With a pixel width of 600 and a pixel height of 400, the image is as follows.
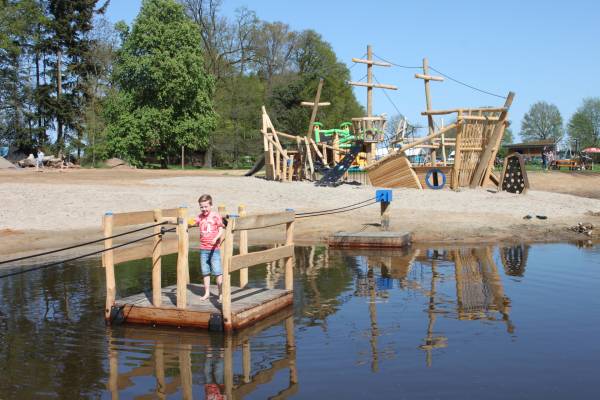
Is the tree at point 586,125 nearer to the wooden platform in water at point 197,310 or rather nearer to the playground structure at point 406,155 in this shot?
the playground structure at point 406,155

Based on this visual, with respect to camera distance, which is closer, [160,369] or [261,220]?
[160,369]

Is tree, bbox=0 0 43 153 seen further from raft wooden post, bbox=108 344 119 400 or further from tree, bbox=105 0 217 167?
raft wooden post, bbox=108 344 119 400

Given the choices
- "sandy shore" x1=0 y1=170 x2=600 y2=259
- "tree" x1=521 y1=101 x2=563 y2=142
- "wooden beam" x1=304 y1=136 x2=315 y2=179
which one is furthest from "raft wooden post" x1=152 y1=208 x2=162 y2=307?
"tree" x1=521 y1=101 x2=563 y2=142

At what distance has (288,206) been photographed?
25.8m

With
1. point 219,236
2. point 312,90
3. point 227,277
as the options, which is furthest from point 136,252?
point 312,90

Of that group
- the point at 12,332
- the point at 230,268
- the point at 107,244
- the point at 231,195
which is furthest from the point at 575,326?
the point at 231,195

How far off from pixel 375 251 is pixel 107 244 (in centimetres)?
906

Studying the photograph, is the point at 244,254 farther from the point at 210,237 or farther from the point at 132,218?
the point at 132,218

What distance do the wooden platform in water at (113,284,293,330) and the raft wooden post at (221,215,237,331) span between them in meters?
0.08

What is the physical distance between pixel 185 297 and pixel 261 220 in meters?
1.53

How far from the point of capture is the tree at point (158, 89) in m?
50.4

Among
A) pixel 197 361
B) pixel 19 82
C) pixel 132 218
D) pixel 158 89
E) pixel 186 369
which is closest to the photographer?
pixel 186 369

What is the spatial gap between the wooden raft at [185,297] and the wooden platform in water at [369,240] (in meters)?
7.52

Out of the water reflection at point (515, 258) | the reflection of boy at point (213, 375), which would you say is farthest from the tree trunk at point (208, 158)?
the reflection of boy at point (213, 375)
